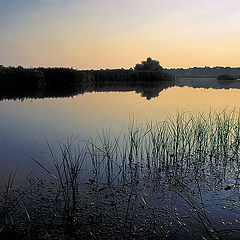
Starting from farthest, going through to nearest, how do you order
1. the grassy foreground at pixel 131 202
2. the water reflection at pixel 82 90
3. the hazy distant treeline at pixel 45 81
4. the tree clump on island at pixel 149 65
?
the tree clump on island at pixel 149 65, the hazy distant treeline at pixel 45 81, the water reflection at pixel 82 90, the grassy foreground at pixel 131 202

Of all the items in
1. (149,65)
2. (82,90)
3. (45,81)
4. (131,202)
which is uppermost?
(149,65)

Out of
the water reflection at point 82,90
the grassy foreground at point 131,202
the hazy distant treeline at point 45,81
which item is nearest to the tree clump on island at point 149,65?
the hazy distant treeline at point 45,81

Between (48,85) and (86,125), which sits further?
(48,85)

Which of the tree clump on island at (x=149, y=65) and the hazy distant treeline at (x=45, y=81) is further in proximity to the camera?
the tree clump on island at (x=149, y=65)

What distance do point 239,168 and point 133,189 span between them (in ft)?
6.83

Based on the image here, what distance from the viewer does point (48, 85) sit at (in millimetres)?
29781

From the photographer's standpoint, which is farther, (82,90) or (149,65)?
(149,65)

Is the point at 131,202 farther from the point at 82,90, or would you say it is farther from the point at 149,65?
the point at 149,65

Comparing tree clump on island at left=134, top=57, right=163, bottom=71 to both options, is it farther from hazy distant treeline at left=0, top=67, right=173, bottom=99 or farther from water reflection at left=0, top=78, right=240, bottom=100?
water reflection at left=0, top=78, right=240, bottom=100

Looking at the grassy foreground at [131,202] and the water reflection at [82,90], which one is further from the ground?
the water reflection at [82,90]

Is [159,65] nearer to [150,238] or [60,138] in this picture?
[60,138]

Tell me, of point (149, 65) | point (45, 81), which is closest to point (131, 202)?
point (45, 81)

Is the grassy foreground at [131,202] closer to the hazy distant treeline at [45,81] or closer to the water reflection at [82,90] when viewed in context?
the water reflection at [82,90]

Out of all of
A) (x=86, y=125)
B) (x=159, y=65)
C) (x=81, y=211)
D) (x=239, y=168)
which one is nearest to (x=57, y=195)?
(x=81, y=211)
